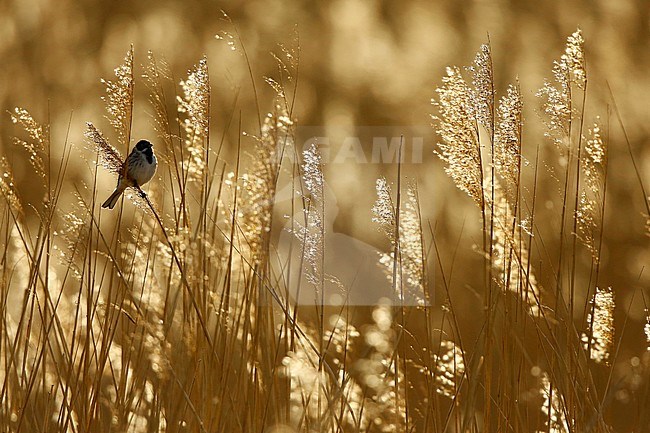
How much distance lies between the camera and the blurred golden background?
10.1 ft

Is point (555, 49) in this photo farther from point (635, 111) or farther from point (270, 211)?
point (270, 211)

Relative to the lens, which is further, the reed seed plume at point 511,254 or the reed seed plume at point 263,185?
the reed seed plume at point 511,254

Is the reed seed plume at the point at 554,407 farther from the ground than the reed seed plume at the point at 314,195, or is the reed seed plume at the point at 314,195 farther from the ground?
the reed seed plume at the point at 314,195

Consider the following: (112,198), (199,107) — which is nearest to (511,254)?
(199,107)

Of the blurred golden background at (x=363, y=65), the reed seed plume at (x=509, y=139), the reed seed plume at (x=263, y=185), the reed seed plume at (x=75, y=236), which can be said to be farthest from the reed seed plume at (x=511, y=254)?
the blurred golden background at (x=363, y=65)

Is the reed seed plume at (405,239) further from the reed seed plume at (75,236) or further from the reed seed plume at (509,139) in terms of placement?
the reed seed plume at (75,236)

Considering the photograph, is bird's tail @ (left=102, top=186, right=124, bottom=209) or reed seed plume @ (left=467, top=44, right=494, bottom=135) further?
bird's tail @ (left=102, top=186, right=124, bottom=209)

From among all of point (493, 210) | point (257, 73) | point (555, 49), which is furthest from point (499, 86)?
point (493, 210)

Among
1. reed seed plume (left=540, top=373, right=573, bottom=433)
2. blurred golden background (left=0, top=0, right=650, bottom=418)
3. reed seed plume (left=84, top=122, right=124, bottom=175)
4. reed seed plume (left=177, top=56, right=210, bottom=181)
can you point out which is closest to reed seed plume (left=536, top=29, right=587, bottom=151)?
reed seed plume (left=540, top=373, right=573, bottom=433)

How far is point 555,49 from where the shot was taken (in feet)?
10.5

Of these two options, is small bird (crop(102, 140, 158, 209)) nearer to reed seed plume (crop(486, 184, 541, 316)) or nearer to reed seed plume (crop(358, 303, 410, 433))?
reed seed plume (crop(358, 303, 410, 433))

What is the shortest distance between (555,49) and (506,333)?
2308mm

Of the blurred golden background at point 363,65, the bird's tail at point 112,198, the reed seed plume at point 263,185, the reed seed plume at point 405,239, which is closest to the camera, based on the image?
the reed seed plume at point 263,185

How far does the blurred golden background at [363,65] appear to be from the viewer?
309cm
